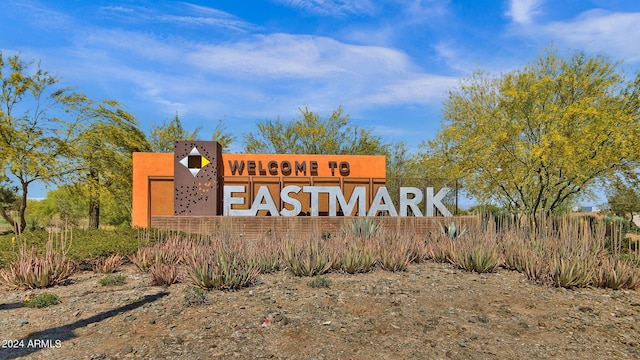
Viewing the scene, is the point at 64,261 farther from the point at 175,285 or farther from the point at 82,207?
the point at 82,207

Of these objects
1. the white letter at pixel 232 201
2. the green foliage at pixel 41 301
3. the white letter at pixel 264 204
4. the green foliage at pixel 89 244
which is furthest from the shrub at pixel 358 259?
the white letter at pixel 232 201

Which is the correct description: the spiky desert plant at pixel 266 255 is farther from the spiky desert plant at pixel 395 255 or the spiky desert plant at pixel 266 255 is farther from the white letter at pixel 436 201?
the white letter at pixel 436 201

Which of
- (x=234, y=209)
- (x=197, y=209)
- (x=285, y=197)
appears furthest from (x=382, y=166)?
(x=197, y=209)

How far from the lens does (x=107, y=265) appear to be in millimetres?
9039

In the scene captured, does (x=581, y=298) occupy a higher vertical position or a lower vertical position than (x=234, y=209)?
lower

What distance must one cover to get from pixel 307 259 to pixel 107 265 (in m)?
4.63

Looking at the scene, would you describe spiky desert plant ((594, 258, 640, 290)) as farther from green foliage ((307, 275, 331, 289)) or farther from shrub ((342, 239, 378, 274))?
green foliage ((307, 275, 331, 289))

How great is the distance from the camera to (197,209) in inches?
699

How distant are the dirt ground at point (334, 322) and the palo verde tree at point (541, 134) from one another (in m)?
10.7

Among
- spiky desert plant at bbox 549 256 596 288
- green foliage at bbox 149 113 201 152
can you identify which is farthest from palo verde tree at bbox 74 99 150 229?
spiky desert plant at bbox 549 256 596 288

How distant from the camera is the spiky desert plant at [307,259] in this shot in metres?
8.05

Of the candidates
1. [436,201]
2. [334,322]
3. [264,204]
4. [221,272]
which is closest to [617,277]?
[334,322]

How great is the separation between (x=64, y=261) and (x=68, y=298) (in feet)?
5.86

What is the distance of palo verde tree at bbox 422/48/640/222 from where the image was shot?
52.7 ft
